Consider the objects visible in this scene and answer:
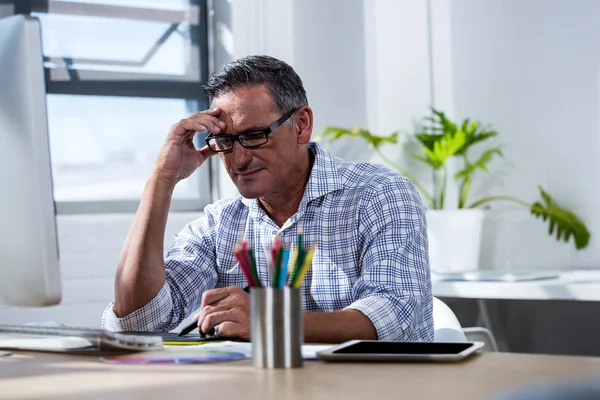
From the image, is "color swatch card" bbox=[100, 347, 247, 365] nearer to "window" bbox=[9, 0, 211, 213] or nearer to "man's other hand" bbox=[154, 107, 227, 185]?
"man's other hand" bbox=[154, 107, 227, 185]

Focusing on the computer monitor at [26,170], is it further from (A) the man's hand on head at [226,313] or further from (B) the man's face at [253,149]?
(B) the man's face at [253,149]

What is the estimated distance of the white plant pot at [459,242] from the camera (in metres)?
3.36

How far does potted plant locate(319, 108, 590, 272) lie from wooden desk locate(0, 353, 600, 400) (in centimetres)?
221

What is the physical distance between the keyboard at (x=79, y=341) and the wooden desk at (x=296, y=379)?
0.27 feet

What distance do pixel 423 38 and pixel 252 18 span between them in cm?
74

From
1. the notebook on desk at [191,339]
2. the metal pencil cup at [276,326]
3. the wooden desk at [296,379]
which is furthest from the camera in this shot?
the notebook on desk at [191,339]

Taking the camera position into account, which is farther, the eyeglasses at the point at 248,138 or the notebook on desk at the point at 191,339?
the eyeglasses at the point at 248,138

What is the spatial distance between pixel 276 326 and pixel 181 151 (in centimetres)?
105

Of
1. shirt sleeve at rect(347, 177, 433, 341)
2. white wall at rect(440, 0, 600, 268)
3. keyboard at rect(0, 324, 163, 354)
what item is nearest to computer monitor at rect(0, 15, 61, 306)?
keyboard at rect(0, 324, 163, 354)


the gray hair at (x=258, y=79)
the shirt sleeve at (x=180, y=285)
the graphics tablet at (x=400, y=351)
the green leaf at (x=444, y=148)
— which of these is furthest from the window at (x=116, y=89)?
the graphics tablet at (x=400, y=351)

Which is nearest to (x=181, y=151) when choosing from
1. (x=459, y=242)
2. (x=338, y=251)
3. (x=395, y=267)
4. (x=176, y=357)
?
(x=338, y=251)

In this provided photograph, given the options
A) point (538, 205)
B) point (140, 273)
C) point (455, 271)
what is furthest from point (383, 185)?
point (538, 205)

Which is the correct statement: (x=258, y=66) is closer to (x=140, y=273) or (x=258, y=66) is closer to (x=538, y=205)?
(x=140, y=273)

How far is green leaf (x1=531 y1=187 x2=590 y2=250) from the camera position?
131 inches
